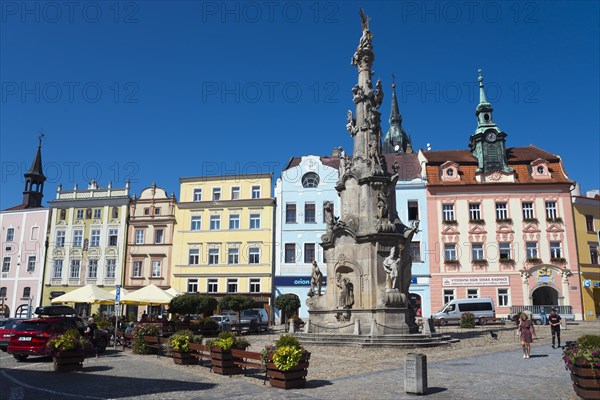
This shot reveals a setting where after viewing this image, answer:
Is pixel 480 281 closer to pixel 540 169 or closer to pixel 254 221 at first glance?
pixel 540 169

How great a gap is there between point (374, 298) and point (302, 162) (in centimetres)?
2642

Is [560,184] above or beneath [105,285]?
→ above

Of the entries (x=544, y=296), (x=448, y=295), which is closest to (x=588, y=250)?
(x=544, y=296)

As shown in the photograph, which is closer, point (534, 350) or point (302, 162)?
point (534, 350)

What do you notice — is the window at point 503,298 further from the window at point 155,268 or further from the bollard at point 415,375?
the bollard at point 415,375

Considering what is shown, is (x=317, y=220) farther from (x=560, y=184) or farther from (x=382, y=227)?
(x=382, y=227)

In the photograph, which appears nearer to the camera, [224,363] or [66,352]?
[224,363]

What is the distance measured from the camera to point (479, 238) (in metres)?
41.1

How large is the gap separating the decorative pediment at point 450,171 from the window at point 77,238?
33.2 meters

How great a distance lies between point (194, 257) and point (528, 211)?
2793 cm

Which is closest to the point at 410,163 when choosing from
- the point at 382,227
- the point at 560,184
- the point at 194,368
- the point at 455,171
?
the point at 455,171

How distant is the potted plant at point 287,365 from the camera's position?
10.6m

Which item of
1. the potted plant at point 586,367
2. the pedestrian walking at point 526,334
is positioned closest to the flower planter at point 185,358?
the pedestrian walking at point 526,334

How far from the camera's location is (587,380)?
27.4 ft
